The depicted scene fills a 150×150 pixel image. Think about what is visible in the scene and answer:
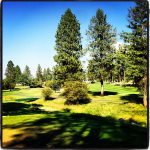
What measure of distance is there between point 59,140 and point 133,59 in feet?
35.8

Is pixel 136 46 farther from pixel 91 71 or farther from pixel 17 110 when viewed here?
pixel 91 71

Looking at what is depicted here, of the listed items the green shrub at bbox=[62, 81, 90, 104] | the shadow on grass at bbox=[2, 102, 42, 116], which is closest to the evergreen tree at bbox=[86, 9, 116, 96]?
the green shrub at bbox=[62, 81, 90, 104]

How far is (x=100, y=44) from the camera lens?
23.9 metres

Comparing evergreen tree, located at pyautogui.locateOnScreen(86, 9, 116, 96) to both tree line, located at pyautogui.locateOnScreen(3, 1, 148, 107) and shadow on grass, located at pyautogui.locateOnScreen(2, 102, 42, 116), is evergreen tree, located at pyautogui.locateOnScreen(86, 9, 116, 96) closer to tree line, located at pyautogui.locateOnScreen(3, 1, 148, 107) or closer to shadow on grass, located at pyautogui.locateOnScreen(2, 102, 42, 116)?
tree line, located at pyautogui.locateOnScreen(3, 1, 148, 107)

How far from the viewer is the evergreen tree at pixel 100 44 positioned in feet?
76.9

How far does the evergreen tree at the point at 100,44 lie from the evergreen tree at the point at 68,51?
110 inches

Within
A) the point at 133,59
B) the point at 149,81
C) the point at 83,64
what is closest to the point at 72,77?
the point at 83,64

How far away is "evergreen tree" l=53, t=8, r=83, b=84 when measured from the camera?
2189 centimetres

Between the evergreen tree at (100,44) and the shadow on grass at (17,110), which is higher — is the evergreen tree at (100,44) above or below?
above

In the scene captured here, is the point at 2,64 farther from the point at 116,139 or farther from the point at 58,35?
the point at 58,35

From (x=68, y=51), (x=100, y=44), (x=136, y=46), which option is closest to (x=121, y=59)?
(x=100, y=44)

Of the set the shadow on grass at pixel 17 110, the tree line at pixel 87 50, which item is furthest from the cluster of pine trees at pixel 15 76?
the tree line at pixel 87 50

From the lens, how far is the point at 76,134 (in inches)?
199

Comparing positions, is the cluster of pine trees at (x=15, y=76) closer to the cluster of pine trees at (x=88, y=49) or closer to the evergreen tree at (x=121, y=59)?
the cluster of pine trees at (x=88, y=49)
